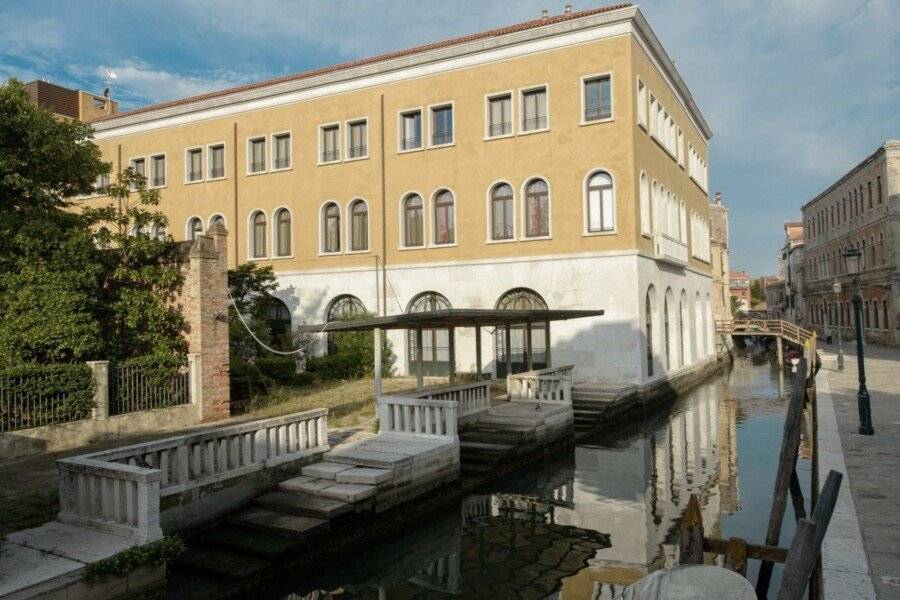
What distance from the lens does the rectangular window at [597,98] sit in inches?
788

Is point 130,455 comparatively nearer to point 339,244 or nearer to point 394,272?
point 394,272

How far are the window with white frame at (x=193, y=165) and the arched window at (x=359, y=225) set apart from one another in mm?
7667

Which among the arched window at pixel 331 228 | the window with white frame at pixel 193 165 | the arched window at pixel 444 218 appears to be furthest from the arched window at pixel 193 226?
the arched window at pixel 444 218

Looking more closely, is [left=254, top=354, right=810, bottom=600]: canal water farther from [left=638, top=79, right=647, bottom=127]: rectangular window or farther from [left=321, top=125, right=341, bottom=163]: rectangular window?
[left=321, top=125, right=341, bottom=163]: rectangular window

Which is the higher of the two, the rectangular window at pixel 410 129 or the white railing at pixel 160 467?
the rectangular window at pixel 410 129

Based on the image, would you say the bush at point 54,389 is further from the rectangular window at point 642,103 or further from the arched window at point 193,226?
the rectangular window at point 642,103

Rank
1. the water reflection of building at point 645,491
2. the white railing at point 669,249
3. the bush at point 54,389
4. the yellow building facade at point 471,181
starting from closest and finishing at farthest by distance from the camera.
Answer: the water reflection of building at point 645,491 < the bush at point 54,389 < the yellow building facade at point 471,181 < the white railing at point 669,249

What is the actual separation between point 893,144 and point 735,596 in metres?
42.0

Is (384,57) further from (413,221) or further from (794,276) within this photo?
(794,276)

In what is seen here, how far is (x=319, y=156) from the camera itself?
2456 cm

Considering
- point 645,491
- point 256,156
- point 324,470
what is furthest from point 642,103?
point 324,470

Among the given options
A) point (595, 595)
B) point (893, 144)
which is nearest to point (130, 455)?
point (595, 595)

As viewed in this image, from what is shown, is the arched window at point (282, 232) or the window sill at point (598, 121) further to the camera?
the arched window at point (282, 232)

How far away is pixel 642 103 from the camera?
20.8 m
